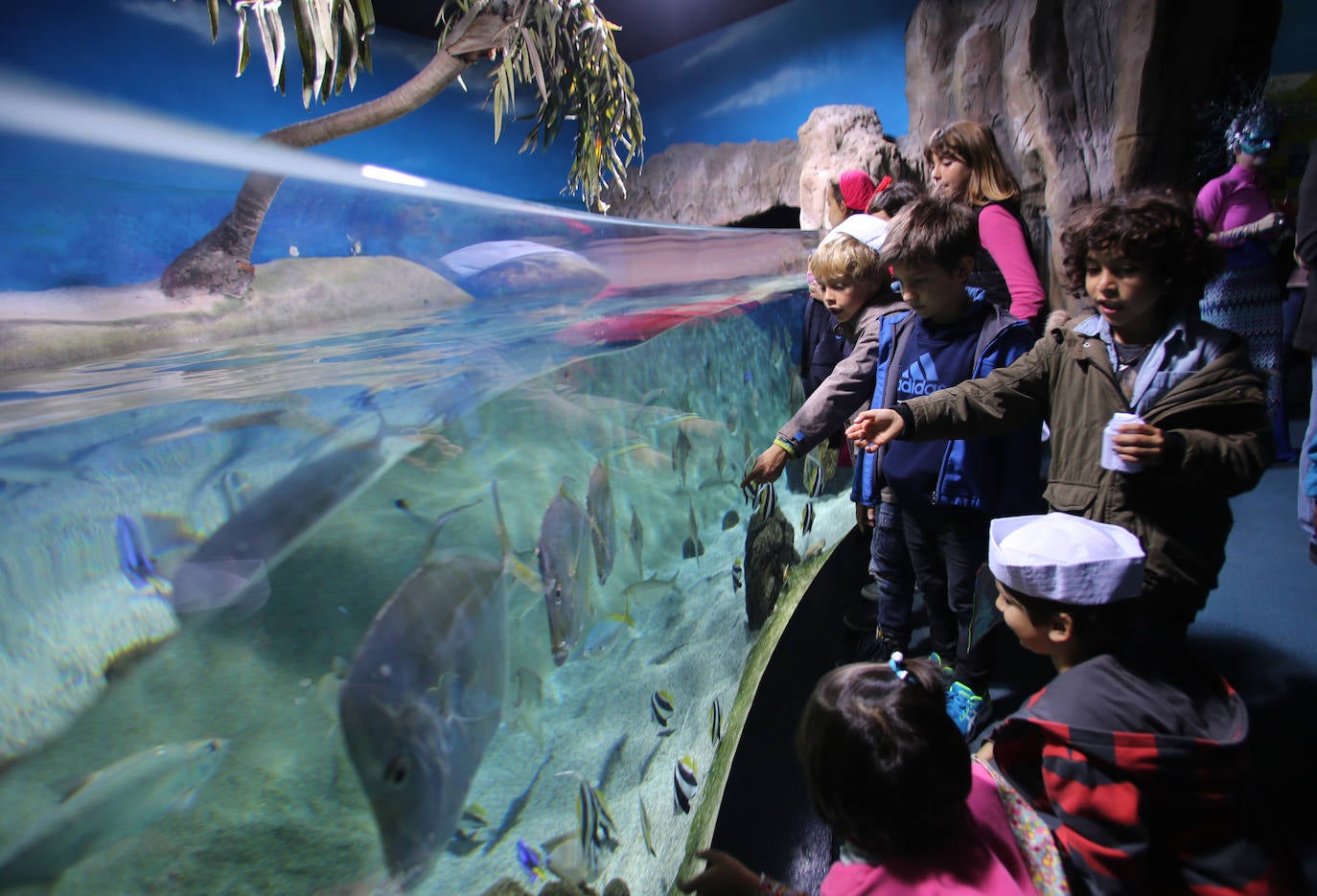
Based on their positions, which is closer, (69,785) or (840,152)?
(69,785)

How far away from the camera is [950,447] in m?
1.96

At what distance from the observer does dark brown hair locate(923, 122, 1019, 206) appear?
2709 mm

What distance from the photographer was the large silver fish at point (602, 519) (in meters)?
1.91

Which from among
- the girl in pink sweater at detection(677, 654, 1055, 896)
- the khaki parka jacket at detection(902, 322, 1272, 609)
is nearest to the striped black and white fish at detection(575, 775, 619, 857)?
the girl in pink sweater at detection(677, 654, 1055, 896)

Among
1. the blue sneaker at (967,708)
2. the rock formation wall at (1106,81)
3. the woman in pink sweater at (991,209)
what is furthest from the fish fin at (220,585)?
the rock formation wall at (1106,81)

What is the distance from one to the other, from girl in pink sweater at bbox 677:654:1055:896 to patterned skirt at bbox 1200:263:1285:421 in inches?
150

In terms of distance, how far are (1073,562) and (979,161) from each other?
2214 mm

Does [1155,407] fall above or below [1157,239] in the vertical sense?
below

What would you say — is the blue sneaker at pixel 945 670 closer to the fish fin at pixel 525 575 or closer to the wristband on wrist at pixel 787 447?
the wristband on wrist at pixel 787 447

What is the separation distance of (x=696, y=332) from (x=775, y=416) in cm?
98

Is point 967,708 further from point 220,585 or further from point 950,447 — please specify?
point 220,585

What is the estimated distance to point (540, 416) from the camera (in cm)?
203

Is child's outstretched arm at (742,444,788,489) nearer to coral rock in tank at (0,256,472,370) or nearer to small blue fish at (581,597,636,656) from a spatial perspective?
small blue fish at (581,597,636,656)

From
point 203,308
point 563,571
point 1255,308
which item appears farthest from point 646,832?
point 1255,308
